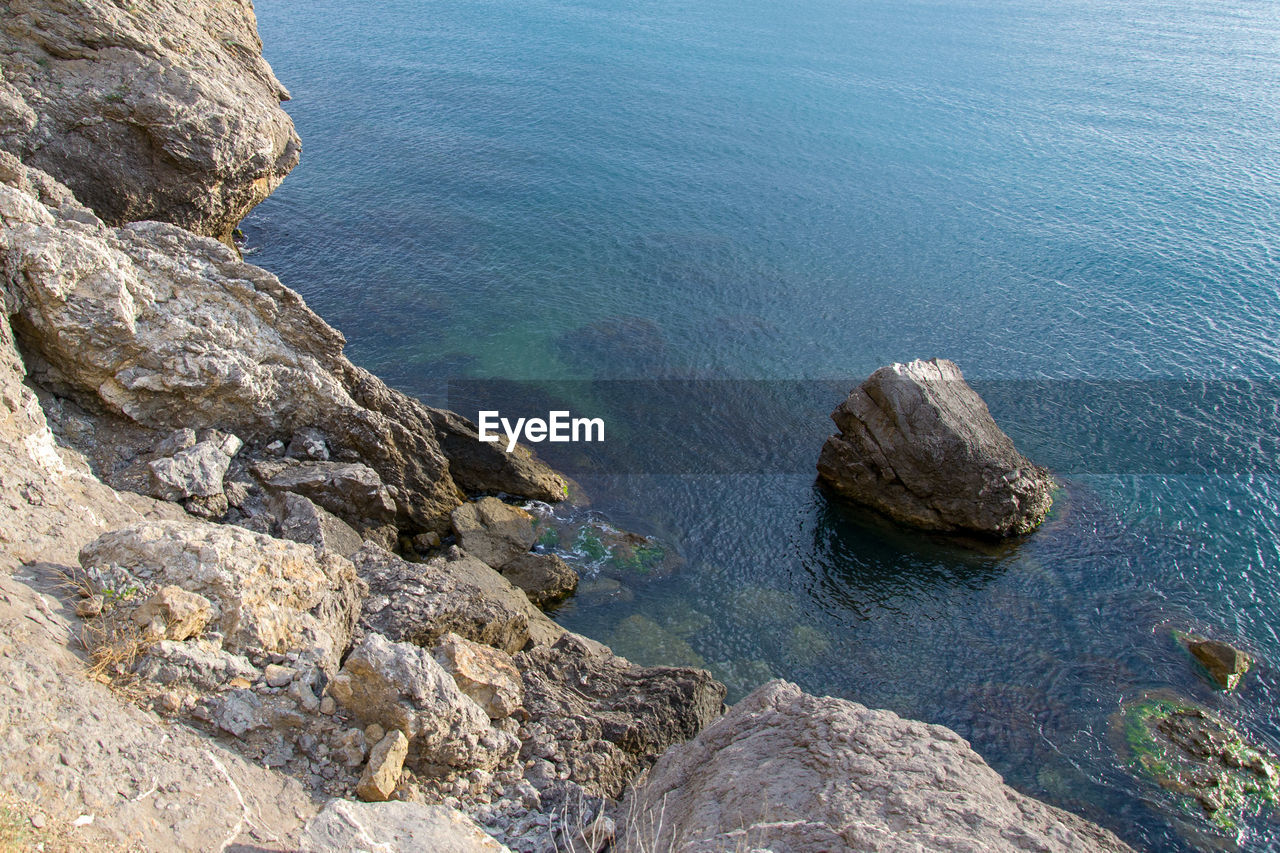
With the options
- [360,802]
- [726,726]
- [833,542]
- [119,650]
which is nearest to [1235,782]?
[833,542]

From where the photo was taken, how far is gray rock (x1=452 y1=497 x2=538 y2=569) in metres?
32.6

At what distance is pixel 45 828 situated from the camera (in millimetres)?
11008

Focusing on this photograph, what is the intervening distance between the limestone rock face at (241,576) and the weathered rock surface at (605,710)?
4894mm

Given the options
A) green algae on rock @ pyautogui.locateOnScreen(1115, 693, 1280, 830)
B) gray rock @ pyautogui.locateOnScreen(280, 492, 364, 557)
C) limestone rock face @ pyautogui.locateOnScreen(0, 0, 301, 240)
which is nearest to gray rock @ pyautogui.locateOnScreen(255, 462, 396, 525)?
gray rock @ pyautogui.locateOnScreen(280, 492, 364, 557)

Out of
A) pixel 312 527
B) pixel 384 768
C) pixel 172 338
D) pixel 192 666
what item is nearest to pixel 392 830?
pixel 384 768

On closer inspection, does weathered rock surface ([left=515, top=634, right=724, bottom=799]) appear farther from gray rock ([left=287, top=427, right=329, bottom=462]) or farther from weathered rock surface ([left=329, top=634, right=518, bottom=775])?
gray rock ([left=287, top=427, right=329, bottom=462])

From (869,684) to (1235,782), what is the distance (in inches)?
443

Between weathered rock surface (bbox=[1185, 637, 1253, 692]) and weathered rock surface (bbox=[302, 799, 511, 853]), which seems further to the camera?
weathered rock surface (bbox=[1185, 637, 1253, 692])

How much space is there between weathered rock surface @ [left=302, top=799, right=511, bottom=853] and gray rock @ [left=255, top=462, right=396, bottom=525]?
14188mm

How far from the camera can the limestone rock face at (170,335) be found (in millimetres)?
22156

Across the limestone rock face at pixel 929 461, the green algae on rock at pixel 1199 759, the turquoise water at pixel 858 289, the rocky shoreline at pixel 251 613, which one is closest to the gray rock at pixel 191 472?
the rocky shoreline at pixel 251 613

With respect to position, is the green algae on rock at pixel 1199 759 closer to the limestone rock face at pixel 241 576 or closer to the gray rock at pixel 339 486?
the limestone rock face at pixel 241 576

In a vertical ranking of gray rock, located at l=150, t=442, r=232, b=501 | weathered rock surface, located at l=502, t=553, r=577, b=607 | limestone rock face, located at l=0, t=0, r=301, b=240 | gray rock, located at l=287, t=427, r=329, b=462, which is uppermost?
limestone rock face, located at l=0, t=0, r=301, b=240

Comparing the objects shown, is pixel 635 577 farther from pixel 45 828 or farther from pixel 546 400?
pixel 45 828
